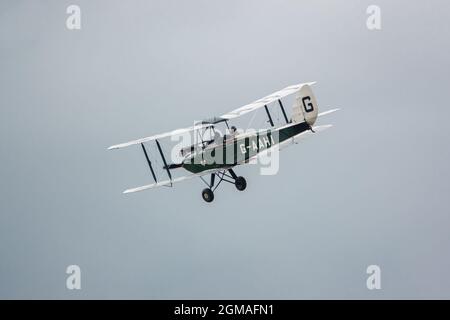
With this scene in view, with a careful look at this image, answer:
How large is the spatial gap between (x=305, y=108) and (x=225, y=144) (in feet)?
12.6

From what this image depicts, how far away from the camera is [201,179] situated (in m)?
47.3

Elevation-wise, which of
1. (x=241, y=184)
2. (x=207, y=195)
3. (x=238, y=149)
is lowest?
(x=207, y=195)

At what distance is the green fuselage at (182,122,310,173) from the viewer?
46.2m

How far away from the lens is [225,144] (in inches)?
1827

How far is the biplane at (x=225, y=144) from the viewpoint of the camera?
46.2 meters

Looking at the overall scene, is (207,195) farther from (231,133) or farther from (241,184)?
(231,133)

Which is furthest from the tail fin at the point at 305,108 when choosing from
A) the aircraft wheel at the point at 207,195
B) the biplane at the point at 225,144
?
the aircraft wheel at the point at 207,195

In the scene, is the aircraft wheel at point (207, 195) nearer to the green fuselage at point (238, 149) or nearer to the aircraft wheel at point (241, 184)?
the green fuselage at point (238, 149)

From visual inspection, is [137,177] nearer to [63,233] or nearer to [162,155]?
[63,233]

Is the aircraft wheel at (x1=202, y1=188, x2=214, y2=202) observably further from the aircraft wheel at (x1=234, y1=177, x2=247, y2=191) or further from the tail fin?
the tail fin

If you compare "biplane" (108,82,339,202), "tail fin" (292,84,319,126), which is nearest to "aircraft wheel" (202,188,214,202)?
"biplane" (108,82,339,202)

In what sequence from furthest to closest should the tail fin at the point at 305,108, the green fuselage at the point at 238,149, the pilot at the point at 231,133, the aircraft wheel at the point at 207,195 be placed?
the tail fin at the point at 305,108, the aircraft wheel at the point at 207,195, the pilot at the point at 231,133, the green fuselage at the point at 238,149

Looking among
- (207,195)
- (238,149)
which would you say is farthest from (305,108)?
(207,195)
